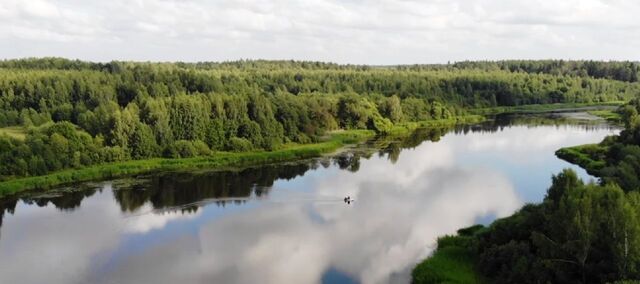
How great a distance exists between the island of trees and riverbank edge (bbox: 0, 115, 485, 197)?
1.37 ft

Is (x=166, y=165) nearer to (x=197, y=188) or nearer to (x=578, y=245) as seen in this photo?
(x=197, y=188)

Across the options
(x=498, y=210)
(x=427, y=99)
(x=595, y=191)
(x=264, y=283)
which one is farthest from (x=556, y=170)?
(x=427, y=99)

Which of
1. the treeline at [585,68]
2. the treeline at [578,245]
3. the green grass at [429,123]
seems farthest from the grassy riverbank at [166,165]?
the treeline at [585,68]

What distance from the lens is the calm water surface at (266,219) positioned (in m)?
25.5

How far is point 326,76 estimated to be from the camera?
119125 millimetres

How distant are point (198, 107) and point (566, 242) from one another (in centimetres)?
4142

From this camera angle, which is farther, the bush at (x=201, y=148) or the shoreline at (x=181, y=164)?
the bush at (x=201, y=148)

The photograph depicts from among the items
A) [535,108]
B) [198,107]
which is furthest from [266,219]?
[535,108]

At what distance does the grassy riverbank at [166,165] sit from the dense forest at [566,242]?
2904 centimetres

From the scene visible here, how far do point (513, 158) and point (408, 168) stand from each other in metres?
11.0

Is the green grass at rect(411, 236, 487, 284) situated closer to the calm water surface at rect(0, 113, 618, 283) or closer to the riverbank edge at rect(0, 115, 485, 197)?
the calm water surface at rect(0, 113, 618, 283)

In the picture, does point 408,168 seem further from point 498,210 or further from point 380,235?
point 380,235

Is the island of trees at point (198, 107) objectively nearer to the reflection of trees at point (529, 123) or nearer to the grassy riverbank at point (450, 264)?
the reflection of trees at point (529, 123)

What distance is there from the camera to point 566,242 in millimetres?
19828
